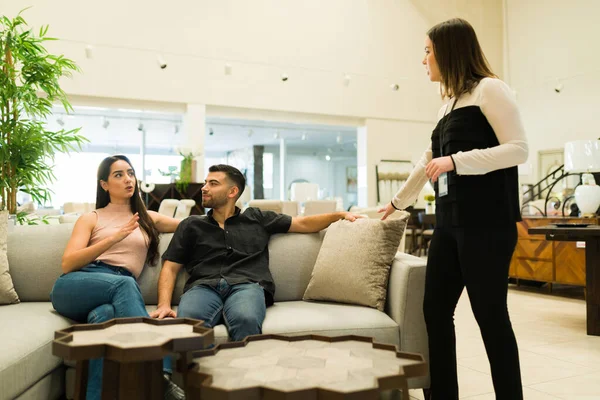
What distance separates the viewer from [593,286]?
3617 mm

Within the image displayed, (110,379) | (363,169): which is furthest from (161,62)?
(110,379)

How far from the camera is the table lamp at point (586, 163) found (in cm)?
452

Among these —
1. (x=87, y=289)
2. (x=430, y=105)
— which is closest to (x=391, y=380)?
(x=87, y=289)

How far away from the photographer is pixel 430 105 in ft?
38.4

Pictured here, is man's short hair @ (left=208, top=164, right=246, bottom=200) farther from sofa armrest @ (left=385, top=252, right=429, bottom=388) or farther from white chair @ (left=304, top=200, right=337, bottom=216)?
white chair @ (left=304, top=200, right=337, bottom=216)

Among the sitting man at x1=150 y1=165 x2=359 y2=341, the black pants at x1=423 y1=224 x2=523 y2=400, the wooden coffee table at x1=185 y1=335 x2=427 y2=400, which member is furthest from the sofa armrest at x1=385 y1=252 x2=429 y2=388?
the wooden coffee table at x1=185 y1=335 x2=427 y2=400

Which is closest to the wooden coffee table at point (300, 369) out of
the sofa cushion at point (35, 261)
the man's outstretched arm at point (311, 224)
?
the man's outstretched arm at point (311, 224)

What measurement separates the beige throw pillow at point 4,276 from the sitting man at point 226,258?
70cm

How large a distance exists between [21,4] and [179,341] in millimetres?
9499

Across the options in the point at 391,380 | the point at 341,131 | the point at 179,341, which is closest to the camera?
the point at 391,380

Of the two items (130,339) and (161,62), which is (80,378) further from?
(161,62)

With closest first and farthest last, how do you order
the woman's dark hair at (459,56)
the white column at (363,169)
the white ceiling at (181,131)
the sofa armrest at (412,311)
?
the woman's dark hair at (459,56)
the sofa armrest at (412,311)
the white column at (363,169)
the white ceiling at (181,131)

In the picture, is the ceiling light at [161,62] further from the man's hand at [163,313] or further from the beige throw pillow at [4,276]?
the man's hand at [163,313]

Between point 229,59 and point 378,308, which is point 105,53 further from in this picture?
point 378,308
